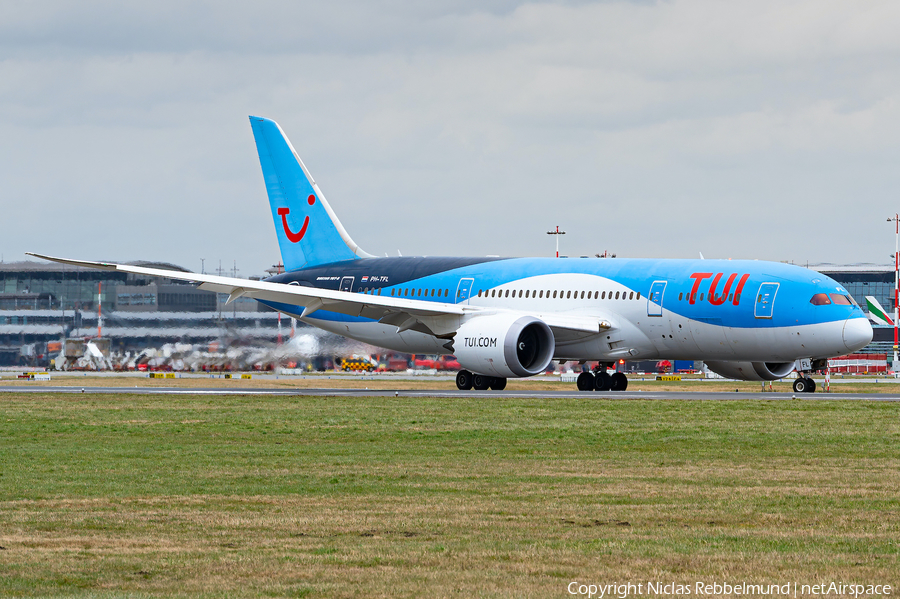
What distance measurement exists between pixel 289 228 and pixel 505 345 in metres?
15.7

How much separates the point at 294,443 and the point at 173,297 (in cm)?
4441

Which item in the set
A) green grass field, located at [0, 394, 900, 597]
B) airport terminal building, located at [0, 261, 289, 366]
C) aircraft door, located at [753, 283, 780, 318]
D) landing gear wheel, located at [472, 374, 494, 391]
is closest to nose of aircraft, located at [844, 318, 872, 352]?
aircraft door, located at [753, 283, 780, 318]

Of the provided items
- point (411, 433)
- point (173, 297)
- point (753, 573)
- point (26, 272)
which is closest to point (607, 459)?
point (411, 433)

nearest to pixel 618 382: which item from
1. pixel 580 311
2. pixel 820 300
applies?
pixel 580 311

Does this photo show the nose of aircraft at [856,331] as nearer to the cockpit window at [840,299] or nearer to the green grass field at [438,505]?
the cockpit window at [840,299]

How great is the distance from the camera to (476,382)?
1714 inches

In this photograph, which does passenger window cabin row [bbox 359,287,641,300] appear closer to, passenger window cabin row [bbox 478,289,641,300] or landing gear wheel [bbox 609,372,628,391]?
passenger window cabin row [bbox 478,289,641,300]

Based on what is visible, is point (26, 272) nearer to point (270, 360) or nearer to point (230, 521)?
point (270, 360)

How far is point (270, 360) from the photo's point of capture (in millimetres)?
58406

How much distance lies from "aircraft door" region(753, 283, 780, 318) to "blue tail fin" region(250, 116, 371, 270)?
17719 mm

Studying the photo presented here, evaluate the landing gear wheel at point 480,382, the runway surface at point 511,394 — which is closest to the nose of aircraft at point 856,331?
the runway surface at point 511,394

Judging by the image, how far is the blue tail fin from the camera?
51.2m

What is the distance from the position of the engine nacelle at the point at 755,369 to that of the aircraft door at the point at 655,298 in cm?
432

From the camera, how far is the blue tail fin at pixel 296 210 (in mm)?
51250
